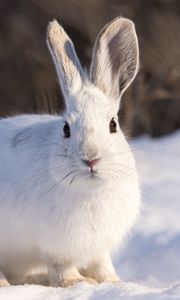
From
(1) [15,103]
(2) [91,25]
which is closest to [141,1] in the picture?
(2) [91,25]

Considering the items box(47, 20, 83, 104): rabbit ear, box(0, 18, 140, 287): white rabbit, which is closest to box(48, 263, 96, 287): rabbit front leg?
box(0, 18, 140, 287): white rabbit

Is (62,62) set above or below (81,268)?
above

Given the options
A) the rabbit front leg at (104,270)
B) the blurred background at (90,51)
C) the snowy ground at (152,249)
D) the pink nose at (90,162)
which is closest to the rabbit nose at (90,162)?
the pink nose at (90,162)

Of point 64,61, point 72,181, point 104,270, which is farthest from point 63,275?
point 64,61

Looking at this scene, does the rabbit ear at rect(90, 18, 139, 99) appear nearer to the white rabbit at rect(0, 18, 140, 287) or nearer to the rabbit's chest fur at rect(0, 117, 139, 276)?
the white rabbit at rect(0, 18, 140, 287)

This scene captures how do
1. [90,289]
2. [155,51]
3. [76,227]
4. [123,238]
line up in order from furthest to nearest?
[155,51] < [123,238] < [76,227] < [90,289]

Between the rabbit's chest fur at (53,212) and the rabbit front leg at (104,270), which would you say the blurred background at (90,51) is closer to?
the rabbit front leg at (104,270)

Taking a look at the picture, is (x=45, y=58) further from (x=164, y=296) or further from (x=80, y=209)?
(x=164, y=296)
